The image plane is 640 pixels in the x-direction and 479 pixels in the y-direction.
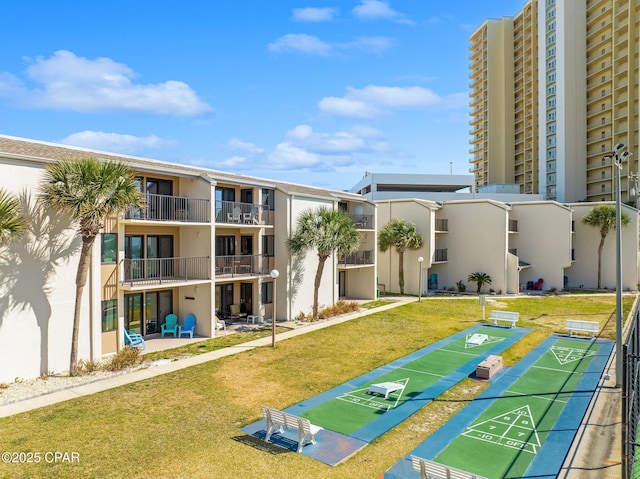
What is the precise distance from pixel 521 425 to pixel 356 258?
2181 cm

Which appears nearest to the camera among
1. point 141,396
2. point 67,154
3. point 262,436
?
point 262,436

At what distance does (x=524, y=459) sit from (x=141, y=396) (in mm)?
11777

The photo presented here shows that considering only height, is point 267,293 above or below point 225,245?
below

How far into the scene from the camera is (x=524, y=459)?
10.9m

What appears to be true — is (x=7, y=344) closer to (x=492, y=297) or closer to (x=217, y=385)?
(x=217, y=385)

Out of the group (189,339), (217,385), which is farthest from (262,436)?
(189,339)

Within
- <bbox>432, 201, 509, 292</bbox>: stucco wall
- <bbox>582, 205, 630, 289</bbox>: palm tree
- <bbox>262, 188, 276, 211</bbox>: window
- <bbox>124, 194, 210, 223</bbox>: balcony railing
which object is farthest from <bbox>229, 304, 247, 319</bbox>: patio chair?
<bbox>582, 205, 630, 289</bbox>: palm tree

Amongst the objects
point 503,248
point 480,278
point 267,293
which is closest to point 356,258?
point 267,293

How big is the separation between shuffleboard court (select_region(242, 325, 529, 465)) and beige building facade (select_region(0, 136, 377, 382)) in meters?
7.06

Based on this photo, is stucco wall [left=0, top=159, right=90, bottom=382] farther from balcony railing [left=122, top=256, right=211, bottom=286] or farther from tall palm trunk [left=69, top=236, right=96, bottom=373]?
balcony railing [left=122, top=256, right=211, bottom=286]

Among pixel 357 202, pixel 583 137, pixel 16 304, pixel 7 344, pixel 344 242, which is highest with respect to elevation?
pixel 583 137

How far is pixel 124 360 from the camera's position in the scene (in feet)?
57.1

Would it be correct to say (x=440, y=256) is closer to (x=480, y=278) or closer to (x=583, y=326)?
(x=480, y=278)

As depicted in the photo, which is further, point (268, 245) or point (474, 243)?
point (474, 243)
